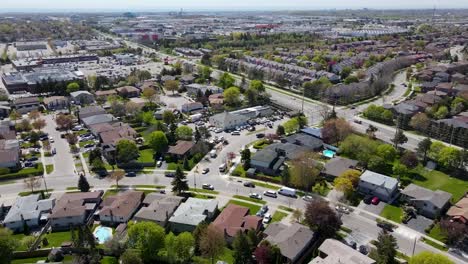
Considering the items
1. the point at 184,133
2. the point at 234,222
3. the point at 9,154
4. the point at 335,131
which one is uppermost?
the point at 335,131

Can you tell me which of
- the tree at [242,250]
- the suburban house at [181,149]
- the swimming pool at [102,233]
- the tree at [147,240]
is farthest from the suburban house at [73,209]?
the tree at [242,250]

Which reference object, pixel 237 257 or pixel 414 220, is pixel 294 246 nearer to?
pixel 237 257

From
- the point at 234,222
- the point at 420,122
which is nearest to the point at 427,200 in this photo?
the point at 234,222

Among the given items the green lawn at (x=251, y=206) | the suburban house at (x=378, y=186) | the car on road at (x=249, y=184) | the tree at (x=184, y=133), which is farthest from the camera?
the tree at (x=184, y=133)

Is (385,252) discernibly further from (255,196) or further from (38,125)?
(38,125)

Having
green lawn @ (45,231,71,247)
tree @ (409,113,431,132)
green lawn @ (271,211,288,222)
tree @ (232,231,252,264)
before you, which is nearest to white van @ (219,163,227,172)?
green lawn @ (271,211,288,222)

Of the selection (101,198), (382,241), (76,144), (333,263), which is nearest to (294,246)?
(333,263)

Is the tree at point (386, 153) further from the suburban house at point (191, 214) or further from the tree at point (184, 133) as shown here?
the tree at point (184, 133)
